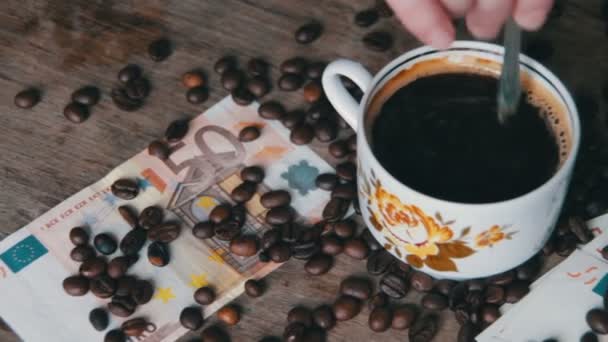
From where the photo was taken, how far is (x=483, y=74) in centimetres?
92

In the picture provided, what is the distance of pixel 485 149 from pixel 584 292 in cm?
22

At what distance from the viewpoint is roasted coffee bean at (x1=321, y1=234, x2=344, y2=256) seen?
1.01 m

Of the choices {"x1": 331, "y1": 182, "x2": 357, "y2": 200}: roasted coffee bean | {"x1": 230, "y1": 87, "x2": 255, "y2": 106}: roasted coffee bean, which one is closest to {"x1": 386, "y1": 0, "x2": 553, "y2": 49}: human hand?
{"x1": 331, "y1": 182, "x2": 357, "y2": 200}: roasted coffee bean

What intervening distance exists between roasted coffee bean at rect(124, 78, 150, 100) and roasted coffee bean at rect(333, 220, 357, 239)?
0.33 metres

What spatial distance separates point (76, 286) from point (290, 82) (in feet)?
1.25

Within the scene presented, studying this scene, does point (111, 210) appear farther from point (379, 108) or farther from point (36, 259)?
point (379, 108)

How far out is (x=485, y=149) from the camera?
2.86ft

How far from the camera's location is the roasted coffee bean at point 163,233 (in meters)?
1.03

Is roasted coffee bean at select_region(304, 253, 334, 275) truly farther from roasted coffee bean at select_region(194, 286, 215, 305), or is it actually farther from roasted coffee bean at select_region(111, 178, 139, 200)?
roasted coffee bean at select_region(111, 178, 139, 200)

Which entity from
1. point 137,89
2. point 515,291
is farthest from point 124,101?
point 515,291

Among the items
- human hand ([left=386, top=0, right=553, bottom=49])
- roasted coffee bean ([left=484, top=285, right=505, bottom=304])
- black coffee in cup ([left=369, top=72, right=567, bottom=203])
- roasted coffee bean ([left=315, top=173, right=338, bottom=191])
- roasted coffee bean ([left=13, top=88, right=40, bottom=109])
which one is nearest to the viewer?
human hand ([left=386, top=0, right=553, bottom=49])

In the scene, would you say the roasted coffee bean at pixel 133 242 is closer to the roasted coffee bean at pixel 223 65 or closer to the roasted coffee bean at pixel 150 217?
the roasted coffee bean at pixel 150 217

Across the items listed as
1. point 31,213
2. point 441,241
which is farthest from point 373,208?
point 31,213

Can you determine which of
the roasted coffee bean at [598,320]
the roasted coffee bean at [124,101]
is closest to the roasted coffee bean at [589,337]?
the roasted coffee bean at [598,320]
